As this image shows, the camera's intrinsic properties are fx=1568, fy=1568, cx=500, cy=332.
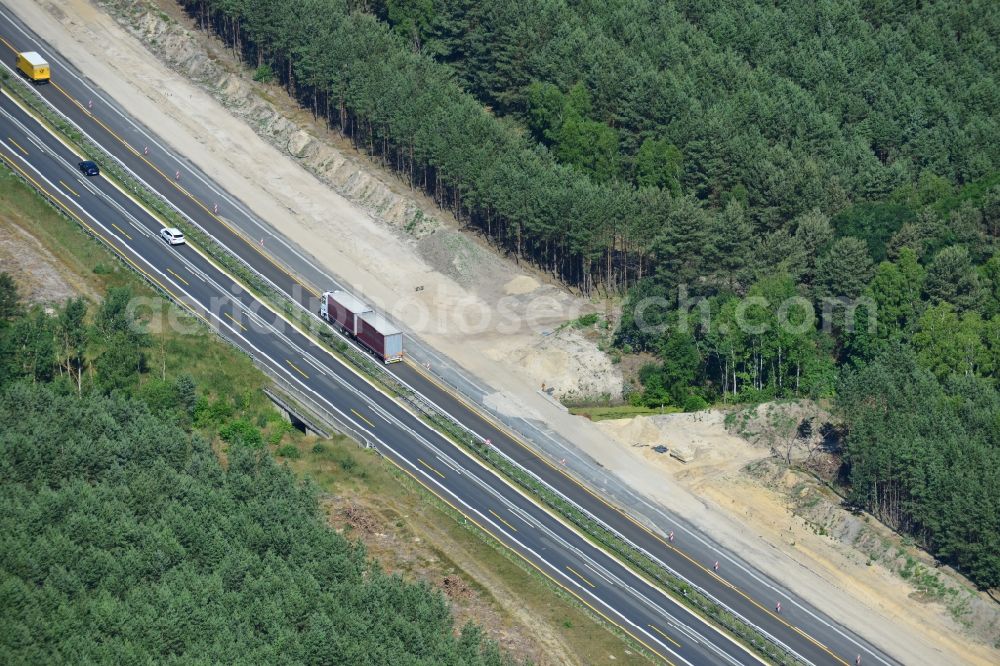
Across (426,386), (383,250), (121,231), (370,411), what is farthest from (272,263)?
(370,411)

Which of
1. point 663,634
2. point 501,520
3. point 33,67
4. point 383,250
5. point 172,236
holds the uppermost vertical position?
point 33,67

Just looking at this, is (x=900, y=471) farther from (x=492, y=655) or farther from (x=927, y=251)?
(x=492, y=655)

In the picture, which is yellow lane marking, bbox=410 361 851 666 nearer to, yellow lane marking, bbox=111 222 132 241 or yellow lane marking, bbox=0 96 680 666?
yellow lane marking, bbox=0 96 680 666

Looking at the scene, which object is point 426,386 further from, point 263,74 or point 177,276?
point 263,74

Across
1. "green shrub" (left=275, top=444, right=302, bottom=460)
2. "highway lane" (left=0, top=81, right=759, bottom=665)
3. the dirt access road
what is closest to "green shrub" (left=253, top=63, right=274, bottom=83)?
the dirt access road

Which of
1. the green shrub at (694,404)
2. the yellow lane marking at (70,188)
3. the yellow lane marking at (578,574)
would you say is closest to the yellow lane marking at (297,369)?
the yellow lane marking at (70,188)
